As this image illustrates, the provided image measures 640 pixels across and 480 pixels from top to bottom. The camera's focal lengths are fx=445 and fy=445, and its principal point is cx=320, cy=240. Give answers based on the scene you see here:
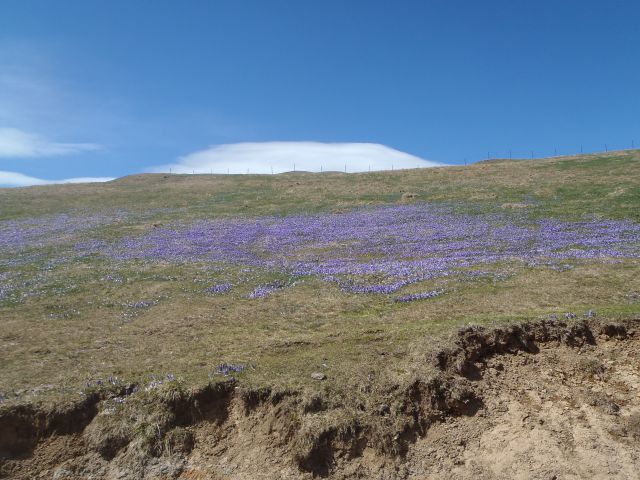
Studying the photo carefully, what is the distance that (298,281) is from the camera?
19.2m

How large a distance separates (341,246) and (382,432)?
1804cm

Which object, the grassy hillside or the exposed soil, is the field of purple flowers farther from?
the exposed soil

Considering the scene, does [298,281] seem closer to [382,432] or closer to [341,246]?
[341,246]

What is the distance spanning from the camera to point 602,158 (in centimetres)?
5312

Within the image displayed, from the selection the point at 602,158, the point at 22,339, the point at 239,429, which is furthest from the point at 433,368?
the point at 602,158

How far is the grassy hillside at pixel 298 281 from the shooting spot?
11.5 meters

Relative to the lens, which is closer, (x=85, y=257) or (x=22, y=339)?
(x=22, y=339)

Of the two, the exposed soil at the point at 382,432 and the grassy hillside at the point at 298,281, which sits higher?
the grassy hillside at the point at 298,281

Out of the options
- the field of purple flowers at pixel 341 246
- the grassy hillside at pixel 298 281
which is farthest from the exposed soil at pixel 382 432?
the field of purple flowers at pixel 341 246

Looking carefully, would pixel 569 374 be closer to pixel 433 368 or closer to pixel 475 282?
pixel 433 368

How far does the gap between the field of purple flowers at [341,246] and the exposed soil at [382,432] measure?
667 cm

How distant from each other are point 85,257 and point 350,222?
18242 millimetres

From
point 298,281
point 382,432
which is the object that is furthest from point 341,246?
point 382,432

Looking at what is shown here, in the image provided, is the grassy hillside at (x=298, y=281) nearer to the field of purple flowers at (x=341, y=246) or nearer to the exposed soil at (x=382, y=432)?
the field of purple flowers at (x=341, y=246)
